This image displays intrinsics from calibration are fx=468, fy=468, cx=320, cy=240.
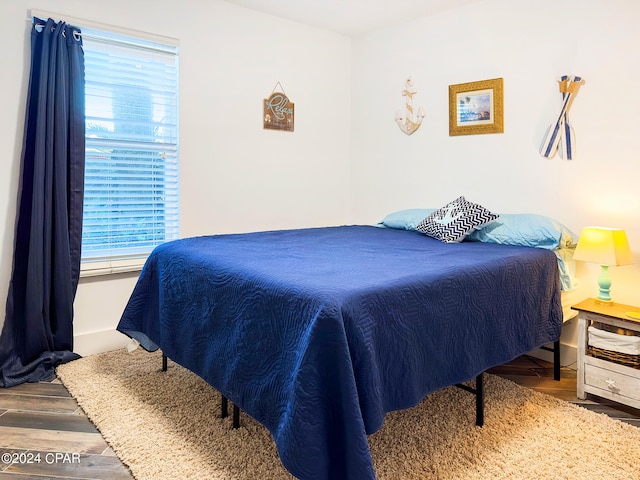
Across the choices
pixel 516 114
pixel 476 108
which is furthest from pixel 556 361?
pixel 476 108

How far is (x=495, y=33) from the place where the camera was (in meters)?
3.10

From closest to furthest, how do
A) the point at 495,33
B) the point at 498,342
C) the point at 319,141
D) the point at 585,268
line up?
the point at 498,342, the point at 585,268, the point at 495,33, the point at 319,141

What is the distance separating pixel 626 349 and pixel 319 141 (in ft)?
8.78

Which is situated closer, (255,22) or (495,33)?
(495,33)

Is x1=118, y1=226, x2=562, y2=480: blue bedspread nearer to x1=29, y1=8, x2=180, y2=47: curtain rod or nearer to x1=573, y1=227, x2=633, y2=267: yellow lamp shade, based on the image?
x1=573, y1=227, x2=633, y2=267: yellow lamp shade

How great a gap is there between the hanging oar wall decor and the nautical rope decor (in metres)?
1.89

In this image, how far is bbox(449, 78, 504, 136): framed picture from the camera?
313cm

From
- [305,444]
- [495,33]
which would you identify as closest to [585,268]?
[495,33]

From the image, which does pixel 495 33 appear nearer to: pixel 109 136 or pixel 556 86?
pixel 556 86

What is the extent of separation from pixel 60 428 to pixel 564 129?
3.10 m

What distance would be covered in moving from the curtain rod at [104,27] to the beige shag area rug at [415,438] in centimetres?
203

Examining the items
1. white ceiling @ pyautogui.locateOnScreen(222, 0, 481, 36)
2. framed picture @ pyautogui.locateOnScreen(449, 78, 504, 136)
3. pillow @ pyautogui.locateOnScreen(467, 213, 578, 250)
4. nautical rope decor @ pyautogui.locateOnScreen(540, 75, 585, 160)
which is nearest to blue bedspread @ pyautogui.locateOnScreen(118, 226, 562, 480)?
pillow @ pyautogui.locateOnScreen(467, 213, 578, 250)

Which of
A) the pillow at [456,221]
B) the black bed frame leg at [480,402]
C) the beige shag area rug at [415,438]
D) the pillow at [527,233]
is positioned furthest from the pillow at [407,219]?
the black bed frame leg at [480,402]

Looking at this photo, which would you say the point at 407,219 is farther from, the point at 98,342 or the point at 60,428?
the point at 60,428
